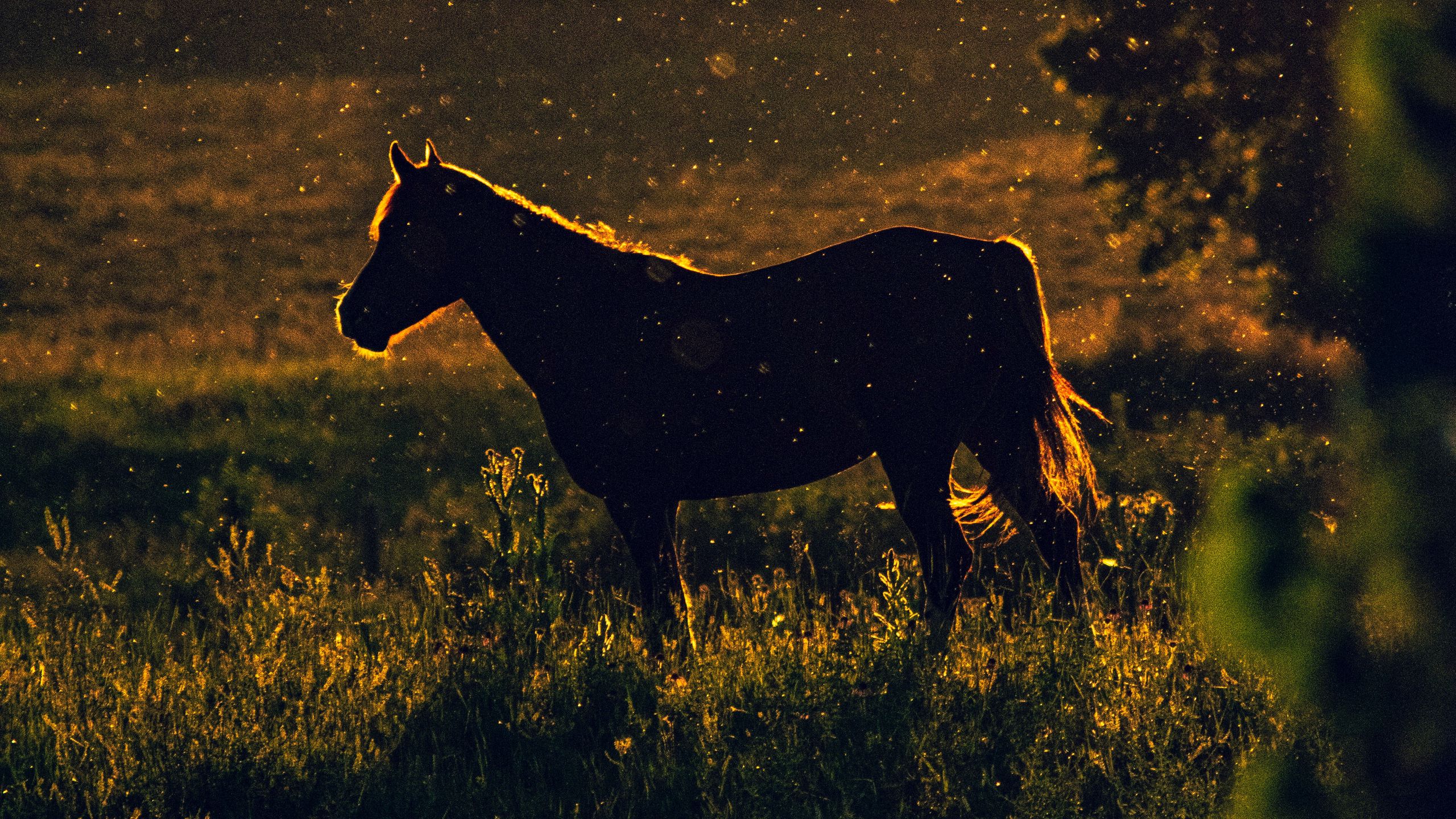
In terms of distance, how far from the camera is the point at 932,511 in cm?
577

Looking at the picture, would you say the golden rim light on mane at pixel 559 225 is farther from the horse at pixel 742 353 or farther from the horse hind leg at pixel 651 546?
the horse hind leg at pixel 651 546

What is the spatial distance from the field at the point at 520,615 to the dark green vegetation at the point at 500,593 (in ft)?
0.08

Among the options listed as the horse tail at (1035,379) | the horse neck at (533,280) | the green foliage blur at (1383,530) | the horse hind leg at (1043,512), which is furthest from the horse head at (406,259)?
the green foliage blur at (1383,530)

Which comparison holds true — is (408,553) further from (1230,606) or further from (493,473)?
(1230,606)

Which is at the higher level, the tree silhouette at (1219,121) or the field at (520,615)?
the tree silhouette at (1219,121)

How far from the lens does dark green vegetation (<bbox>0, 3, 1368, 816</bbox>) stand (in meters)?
4.20

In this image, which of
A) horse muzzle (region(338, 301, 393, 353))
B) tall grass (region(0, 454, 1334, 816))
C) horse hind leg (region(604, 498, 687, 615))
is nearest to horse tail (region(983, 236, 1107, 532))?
tall grass (region(0, 454, 1334, 816))

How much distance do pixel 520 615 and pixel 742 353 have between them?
1.73m

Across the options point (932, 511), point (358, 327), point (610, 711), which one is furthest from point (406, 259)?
point (932, 511)

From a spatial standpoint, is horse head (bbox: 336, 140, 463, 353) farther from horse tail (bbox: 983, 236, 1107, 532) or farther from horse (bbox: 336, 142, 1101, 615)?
horse tail (bbox: 983, 236, 1107, 532)

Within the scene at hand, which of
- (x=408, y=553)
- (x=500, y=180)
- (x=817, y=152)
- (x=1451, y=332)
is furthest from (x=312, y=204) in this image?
(x=1451, y=332)

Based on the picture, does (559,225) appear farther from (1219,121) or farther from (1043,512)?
(1219,121)

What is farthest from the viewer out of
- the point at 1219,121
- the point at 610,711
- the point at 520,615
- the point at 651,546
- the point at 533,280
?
the point at 1219,121

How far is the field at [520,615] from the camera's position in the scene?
419 centimetres
